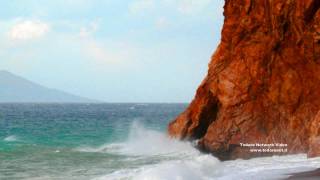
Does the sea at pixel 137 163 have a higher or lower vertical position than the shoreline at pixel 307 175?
lower

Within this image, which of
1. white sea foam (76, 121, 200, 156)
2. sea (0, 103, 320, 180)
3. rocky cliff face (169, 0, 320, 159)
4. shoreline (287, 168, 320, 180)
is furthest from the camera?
white sea foam (76, 121, 200, 156)

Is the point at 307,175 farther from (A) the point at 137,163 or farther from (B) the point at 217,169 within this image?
(A) the point at 137,163

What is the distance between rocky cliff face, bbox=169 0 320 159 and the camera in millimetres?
33688

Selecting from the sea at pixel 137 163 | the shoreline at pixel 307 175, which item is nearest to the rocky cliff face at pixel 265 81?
the sea at pixel 137 163

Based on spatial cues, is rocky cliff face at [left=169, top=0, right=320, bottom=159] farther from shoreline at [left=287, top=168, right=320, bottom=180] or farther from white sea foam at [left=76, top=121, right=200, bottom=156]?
shoreline at [left=287, top=168, right=320, bottom=180]

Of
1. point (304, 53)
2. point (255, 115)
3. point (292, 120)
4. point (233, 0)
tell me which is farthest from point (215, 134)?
point (233, 0)

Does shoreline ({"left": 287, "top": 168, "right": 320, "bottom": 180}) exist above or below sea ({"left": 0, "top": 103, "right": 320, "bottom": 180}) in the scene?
above

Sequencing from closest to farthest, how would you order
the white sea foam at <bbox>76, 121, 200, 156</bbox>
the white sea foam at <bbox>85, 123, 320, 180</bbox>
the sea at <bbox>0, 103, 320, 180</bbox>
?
the white sea foam at <bbox>85, 123, 320, 180</bbox> < the sea at <bbox>0, 103, 320, 180</bbox> < the white sea foam at <bbox>76, 121, 200, 156</bbox>

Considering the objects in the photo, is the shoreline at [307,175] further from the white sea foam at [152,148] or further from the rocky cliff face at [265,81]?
the white sea foam at [152,148]

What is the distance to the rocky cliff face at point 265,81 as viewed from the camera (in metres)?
33.7

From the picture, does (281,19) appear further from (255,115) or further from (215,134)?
(215,134)

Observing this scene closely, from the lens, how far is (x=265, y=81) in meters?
35.9

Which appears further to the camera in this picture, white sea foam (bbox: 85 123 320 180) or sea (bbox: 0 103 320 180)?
sea (bbox: 0 103 320 180)

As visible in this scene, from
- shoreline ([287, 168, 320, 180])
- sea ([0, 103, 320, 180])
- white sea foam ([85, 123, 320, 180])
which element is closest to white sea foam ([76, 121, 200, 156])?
sea ([0, 103, 320, 180])
